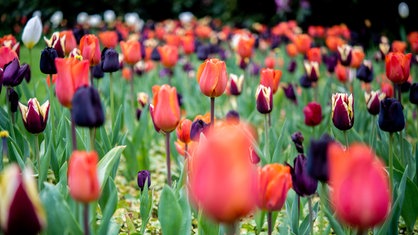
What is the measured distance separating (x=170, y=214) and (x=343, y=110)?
0.83 metres

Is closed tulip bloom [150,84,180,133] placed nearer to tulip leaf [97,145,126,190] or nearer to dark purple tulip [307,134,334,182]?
tulip leaf [97,145,126,190]

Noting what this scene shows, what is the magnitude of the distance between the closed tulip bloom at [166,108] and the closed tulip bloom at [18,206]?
81 centimetres

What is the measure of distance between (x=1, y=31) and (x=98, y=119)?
530cm

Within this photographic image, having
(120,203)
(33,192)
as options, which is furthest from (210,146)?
(120,203)

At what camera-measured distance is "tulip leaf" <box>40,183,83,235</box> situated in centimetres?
152

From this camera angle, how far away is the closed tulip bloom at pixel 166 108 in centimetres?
183

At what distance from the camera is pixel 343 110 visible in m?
2.14

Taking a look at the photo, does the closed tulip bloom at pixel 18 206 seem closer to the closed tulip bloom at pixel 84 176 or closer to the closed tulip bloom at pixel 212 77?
the closed tulip bloom at pixel 84 176

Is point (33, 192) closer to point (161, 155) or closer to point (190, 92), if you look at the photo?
point (161, 155)

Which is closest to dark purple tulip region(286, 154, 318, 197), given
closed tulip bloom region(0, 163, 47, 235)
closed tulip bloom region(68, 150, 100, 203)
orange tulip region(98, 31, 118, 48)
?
closed tulip bloom region(68, 150, 100, 203)

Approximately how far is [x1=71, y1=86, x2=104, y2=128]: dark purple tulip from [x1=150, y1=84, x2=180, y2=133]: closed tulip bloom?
338 mm

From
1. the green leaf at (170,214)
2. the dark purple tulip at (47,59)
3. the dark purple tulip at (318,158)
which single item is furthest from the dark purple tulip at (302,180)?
the dark purple tulip at (47,59)

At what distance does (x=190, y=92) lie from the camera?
5223mm

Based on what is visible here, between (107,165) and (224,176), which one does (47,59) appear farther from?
(224,176)
